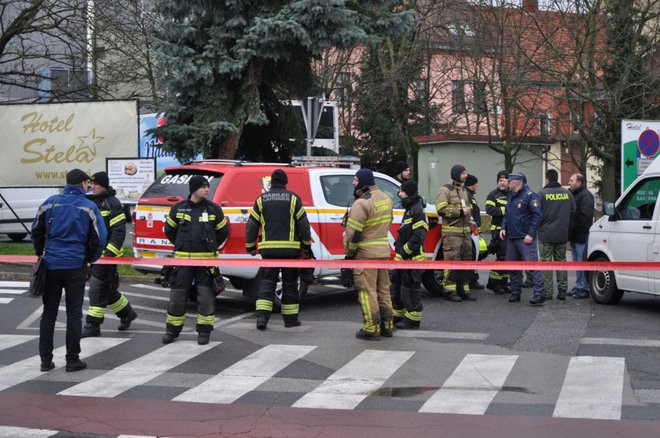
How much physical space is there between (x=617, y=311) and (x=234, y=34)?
9.54 m

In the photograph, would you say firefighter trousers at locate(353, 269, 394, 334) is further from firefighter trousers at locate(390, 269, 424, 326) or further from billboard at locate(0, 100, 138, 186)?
billboard at locate(0, 100, 138, 186)

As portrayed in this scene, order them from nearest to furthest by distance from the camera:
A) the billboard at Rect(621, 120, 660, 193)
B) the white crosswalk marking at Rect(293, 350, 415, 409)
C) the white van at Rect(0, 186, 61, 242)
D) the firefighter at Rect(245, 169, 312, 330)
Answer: the white crosswalk marking at Rect(293, 350, 415, 409) < the firefighter at Rect(245, 169, 312, 330) < the billboard at Rect(621, 120, 660, 193) < the white van at Rect(0, 186, 61, 242)

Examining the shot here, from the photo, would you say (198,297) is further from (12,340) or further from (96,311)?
(12,340)

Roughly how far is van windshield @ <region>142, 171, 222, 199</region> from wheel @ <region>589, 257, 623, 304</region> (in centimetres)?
530

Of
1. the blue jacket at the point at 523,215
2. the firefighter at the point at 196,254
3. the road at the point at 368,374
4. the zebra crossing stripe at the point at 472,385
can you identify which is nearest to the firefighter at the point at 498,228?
the blue jacket at the point at 523,215

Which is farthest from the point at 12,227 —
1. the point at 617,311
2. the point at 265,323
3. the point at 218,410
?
the point at 218,410

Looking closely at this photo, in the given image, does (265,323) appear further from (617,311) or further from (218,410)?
(617,311)

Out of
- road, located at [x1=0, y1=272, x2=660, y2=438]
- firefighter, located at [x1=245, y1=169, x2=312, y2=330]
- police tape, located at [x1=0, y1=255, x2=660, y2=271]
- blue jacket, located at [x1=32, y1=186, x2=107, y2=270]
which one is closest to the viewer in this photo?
road, located at [x1=0, y1=272, x2=660, y2=438]

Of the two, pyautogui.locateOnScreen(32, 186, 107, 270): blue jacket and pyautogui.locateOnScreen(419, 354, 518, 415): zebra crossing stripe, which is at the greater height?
pyautogui.locateOnScreen(32, 186, 107, 270): blue jacket

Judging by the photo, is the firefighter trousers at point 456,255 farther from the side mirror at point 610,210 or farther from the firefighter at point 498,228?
the side mirror at point 610,210

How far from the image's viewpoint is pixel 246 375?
884 cm

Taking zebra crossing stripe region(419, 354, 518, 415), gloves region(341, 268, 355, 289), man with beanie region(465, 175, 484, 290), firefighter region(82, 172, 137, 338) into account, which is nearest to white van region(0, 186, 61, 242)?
man with beanie region(465, 175, 484, 290)

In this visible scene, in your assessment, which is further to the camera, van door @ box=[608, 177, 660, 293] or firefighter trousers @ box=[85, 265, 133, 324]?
van door @ box=[608, 177, 660, 293]

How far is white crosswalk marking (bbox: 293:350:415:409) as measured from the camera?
7.83m
